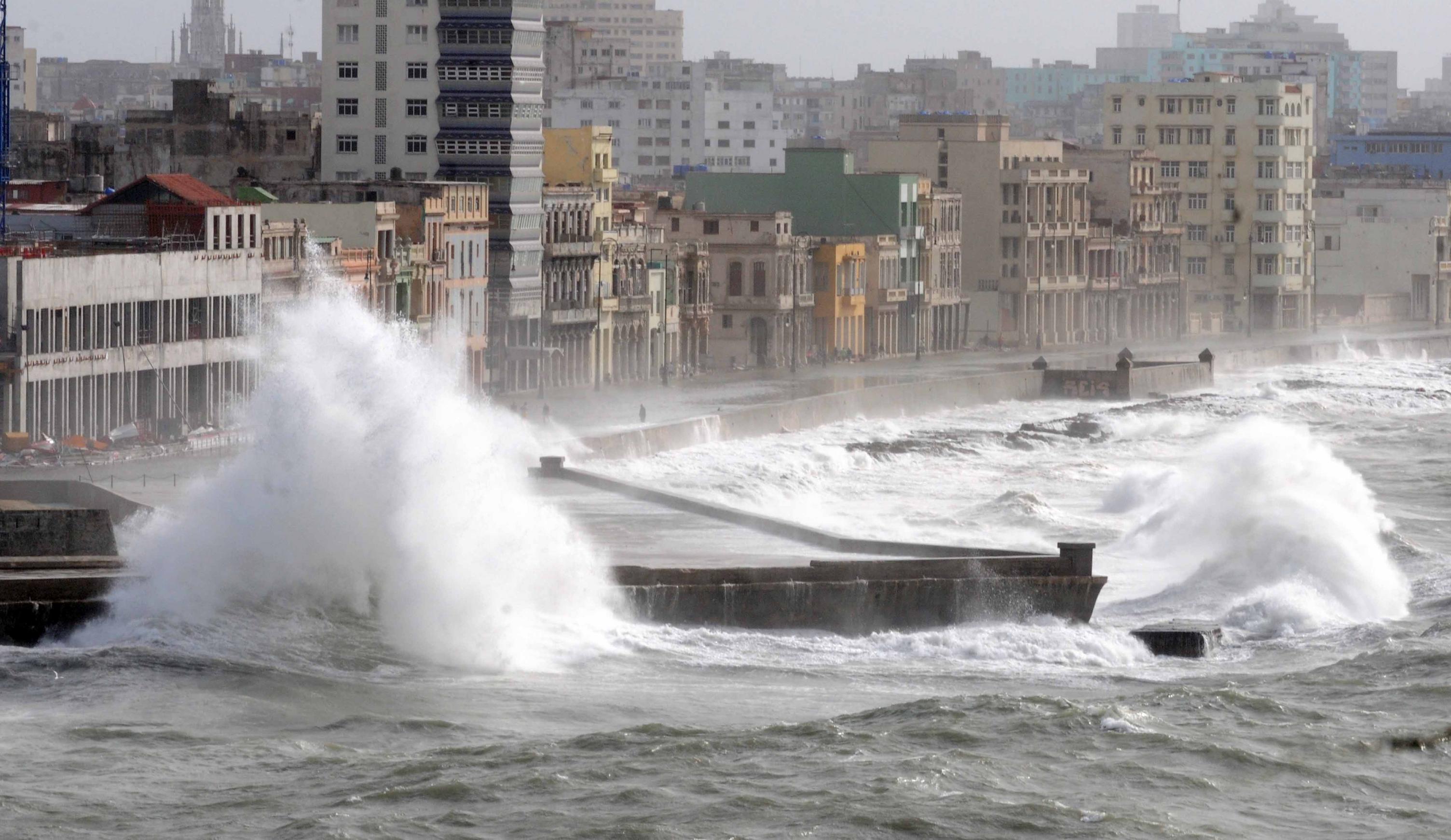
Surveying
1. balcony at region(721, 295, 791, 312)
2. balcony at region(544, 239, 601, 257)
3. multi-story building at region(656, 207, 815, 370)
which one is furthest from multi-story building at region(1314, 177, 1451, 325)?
balcony at region(544, 239, 601, 257)

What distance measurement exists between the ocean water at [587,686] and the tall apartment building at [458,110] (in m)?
32.0

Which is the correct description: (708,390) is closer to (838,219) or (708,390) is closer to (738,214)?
(738,214)

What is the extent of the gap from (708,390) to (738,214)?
1387cm

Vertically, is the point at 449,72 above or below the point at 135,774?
above

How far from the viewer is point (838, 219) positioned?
11525 centimetres

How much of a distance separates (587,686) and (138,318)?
29.4m

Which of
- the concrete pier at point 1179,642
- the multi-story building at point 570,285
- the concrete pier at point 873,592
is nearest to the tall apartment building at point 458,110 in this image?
the multi-story building at point 570,285

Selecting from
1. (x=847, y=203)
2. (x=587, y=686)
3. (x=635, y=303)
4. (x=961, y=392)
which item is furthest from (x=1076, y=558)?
(x=847, y=203)

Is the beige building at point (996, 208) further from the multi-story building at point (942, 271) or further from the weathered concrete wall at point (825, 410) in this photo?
the weathered concrete wall at point (825, 410)

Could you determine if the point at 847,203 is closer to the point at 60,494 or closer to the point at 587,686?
the point at 60,494

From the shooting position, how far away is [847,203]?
115 meters

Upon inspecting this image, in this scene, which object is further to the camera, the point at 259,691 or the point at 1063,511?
the point at 1063,511

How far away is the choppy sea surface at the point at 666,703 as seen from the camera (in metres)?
32.1

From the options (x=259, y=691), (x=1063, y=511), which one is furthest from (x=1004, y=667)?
(x=1063, y=511)
